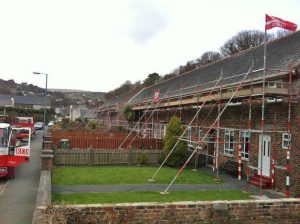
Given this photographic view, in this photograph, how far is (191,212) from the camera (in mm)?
7391

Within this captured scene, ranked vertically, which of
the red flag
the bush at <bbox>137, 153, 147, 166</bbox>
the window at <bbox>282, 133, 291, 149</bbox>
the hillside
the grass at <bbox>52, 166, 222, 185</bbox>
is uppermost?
the hillside

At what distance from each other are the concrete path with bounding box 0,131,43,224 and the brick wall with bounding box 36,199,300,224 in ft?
10.6

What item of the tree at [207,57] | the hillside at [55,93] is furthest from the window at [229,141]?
the hillside at [55,93]

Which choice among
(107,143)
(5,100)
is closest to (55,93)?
(5,100)

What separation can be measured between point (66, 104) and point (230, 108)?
13887 cm

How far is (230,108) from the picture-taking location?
18734mm

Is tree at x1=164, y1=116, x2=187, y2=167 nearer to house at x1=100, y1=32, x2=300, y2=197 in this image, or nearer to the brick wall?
house at x1=100, y1=32, x2=300, y2=197

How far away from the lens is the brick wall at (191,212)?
6.88 m

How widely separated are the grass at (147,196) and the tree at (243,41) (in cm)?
4639

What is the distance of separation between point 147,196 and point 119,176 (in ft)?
14.4

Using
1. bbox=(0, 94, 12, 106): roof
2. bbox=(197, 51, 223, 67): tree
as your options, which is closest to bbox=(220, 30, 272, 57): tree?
bbox=(197, 51, 223, 67): tree

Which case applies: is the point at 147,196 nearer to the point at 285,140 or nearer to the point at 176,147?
the point at 285,140

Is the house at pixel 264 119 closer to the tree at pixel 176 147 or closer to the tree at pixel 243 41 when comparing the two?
the tree at pixel 176 147

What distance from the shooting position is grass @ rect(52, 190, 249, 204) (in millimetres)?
11703
